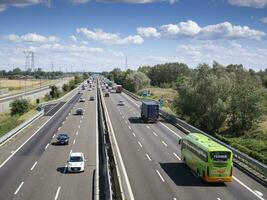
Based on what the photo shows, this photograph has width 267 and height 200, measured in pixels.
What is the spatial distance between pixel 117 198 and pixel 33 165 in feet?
45.9

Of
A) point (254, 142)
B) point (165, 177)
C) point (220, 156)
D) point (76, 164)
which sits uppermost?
point (220, 156)

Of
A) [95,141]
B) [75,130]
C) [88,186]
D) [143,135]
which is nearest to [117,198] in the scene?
[88,186]

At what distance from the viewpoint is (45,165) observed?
3725 cm

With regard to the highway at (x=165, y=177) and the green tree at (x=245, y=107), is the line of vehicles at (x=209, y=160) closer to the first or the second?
the highway at (x=165, y=177)

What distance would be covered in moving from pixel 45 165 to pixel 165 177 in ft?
37.7

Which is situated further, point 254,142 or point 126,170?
point 254,142

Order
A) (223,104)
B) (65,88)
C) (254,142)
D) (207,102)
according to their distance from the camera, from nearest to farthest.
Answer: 1. (254,142)
2. (223,104)
3. (207,102)
4. (65,88)

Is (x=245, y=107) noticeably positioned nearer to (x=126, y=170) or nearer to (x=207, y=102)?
(x=207, y=102)

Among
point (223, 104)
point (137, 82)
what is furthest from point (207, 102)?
point (137, 82)

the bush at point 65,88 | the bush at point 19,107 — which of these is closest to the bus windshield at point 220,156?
the bush at point 19,107

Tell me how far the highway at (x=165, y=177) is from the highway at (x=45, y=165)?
139 inches

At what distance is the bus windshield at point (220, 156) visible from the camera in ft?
98.3

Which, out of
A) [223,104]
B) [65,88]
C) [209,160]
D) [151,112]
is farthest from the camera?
[65,88]

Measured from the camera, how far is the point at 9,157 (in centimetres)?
4103
